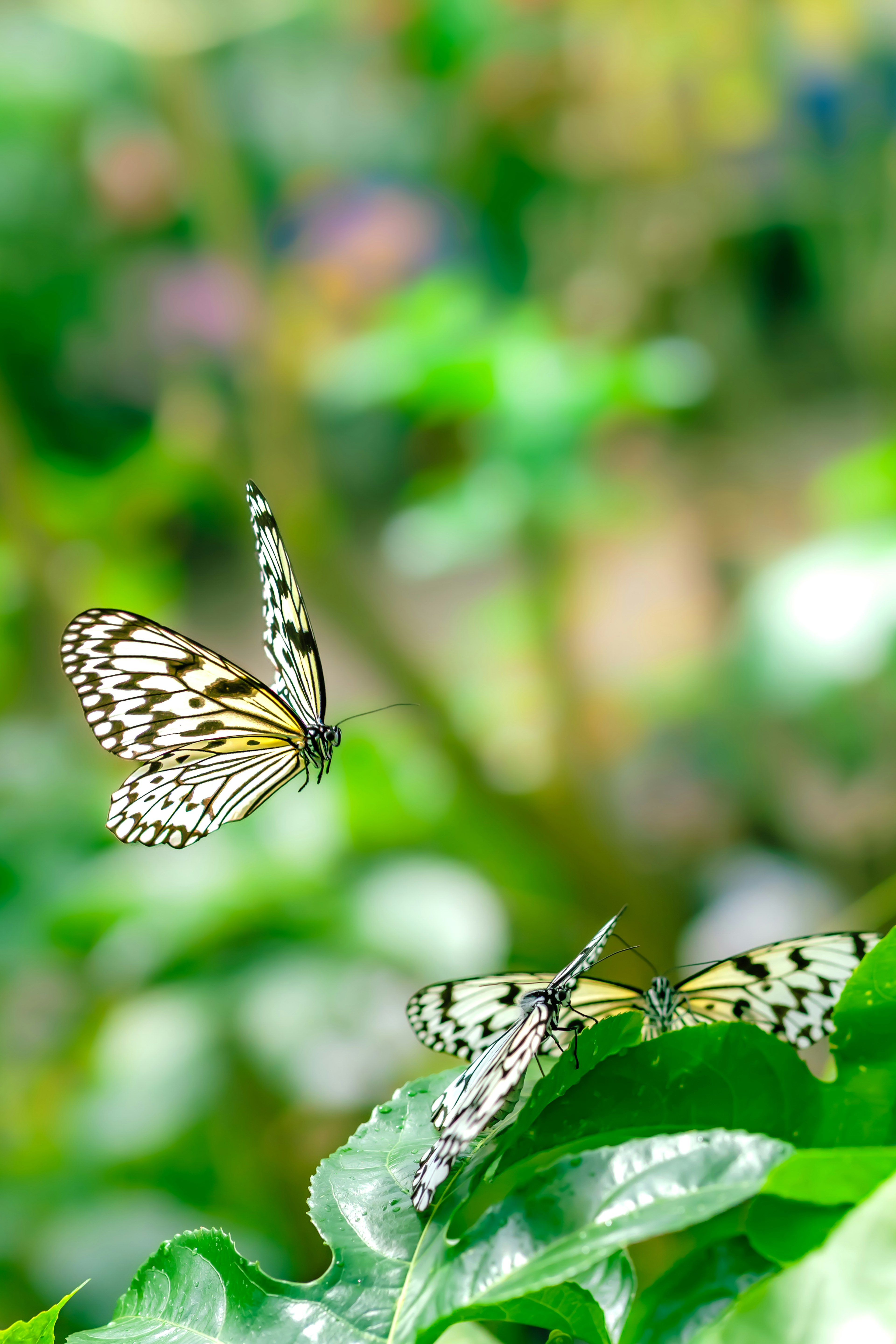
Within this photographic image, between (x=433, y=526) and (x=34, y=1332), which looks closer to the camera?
(x=34, y=1332)

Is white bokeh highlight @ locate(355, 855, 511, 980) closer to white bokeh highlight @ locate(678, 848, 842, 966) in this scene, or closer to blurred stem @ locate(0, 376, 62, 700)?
white bokeh highlight @ locate(678, 848, 842, 966)

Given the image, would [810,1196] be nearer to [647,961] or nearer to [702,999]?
[702,999]

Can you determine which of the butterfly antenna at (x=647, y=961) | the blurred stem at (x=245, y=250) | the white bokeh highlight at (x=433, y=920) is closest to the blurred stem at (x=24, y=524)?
the blurred stem at (x=245, y=250)

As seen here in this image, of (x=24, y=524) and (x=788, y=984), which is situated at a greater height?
(x=24, y=524)

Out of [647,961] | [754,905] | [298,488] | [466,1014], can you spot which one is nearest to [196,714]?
[466,1014]

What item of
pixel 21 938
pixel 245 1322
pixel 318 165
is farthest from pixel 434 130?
pixel 245 1322

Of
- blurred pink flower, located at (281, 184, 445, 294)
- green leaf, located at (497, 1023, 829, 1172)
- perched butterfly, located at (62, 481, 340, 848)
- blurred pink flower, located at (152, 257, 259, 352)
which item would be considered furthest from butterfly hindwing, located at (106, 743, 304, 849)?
blurred pink flower, located at (281, 184, 445, 294)

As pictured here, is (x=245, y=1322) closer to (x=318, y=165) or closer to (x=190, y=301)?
(x=190, y=301)
